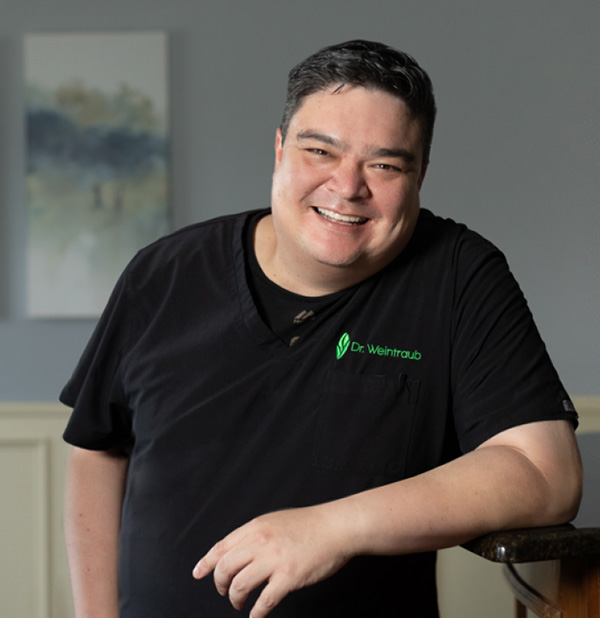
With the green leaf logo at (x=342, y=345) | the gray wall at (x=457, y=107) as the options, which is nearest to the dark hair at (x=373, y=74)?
the green leaf logo at (x=342, y=345)

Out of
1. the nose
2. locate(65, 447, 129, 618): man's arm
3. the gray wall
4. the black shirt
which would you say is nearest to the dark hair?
the nose

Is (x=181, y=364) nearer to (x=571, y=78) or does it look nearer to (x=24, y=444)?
(x=24, y=444)

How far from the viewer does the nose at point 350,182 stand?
1.30 m

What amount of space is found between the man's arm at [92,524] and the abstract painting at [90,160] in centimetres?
138

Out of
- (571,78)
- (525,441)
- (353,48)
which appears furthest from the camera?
(571,78)

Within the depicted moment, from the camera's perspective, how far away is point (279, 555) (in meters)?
1.06

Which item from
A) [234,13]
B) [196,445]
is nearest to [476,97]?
[234,13]

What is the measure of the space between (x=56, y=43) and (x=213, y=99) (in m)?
0.55

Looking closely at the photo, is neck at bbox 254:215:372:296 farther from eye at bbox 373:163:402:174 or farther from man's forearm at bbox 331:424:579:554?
man's forearm at bbox 331:424:579:554

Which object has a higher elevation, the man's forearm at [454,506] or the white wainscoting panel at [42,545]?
the man's forearm at [454,506]

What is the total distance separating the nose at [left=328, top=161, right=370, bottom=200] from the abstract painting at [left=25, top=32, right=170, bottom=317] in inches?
66.4

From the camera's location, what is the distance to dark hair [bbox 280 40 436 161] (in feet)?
4.23

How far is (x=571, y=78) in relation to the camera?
2842 millimetres

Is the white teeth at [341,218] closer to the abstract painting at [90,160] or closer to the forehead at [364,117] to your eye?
the forehead at [364,117]
